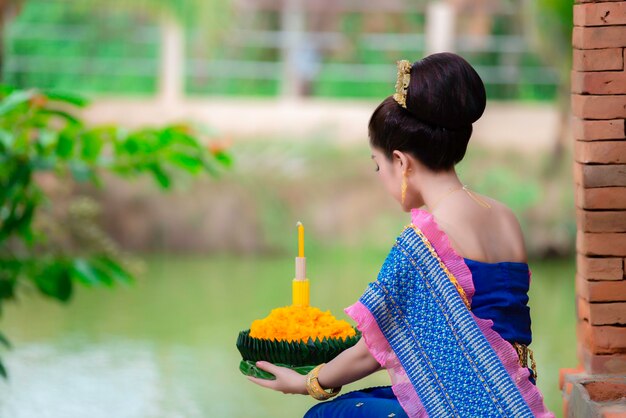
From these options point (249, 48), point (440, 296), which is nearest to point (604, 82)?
point (440, 296)

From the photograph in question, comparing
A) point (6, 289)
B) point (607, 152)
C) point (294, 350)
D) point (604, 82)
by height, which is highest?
point (604, 82)

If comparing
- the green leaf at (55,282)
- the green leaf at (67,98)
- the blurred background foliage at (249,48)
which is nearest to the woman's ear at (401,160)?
the green leaf at (67,98)

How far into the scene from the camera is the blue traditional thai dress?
1698 mm

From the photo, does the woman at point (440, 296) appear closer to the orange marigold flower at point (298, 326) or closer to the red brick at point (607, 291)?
the orange marigold flower at point (298, 326)

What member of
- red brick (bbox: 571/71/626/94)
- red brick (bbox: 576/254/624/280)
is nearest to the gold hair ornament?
red brick (bbox: 571/71/626/94)

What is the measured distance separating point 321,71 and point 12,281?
7.65 m

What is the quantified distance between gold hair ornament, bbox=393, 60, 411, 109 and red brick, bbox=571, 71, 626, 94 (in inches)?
20.2

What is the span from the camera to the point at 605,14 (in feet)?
7.05

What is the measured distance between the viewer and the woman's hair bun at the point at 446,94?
68.4 inches

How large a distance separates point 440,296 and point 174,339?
3691 mm

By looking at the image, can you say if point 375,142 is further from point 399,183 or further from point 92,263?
point 92,263

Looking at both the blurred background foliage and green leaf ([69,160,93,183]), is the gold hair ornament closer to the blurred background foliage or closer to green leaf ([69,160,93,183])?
green leaf ([69,160,93,183])

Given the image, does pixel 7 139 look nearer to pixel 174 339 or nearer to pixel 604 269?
pixel 604 269

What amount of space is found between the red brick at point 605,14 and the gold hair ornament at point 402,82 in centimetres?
53
